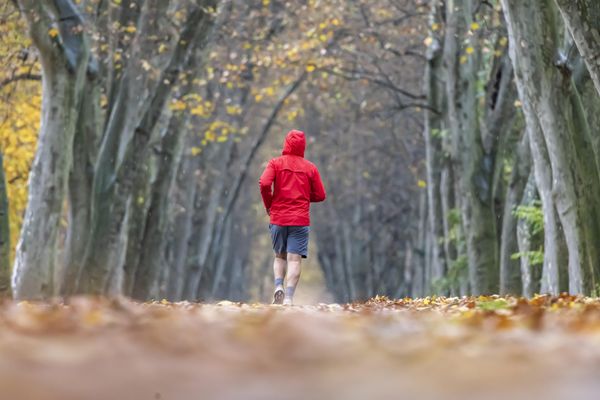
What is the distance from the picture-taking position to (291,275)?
13.4 meters

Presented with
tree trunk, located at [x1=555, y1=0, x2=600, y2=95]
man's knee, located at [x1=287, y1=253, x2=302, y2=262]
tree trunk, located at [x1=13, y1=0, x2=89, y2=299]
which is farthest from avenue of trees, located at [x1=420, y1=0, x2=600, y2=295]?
tree trunk, located at [x1=13, y1=0, x2=89, y2=299]

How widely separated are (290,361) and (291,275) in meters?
9.59

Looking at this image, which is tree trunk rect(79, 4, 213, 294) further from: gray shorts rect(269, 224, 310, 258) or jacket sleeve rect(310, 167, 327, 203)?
jacket sleeve rect(310, 167, 327, 203)

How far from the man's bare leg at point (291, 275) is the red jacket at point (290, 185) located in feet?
1.25

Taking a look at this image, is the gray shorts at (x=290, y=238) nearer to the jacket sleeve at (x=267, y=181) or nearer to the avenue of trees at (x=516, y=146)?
the jacket sleeve at (x=267, y=181)

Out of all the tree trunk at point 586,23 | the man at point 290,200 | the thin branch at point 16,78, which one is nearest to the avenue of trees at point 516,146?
the tree trunk at point 586,23

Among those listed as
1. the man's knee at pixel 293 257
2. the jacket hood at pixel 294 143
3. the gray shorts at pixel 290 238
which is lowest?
the man's knee at pixel 293 257

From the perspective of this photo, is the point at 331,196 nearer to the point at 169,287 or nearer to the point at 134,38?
the point at 169,287

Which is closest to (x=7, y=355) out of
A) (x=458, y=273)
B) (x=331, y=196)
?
(x=458, y=273)

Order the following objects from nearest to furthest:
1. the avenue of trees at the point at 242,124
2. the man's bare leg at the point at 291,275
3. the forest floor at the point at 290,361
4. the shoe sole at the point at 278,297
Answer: the forest floor at the point at 290,361
the shoe sole at the point at 278,297
the man's bare leg at the point at 291,275
the avenue of trees at the point at 242,124

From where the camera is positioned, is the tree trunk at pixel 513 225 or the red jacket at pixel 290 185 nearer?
the red jacket at pixel 290 185

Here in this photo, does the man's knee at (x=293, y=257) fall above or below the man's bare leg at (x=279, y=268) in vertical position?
above

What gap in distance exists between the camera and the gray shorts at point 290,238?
13.5 metres

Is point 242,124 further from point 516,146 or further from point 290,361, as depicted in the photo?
point 290,361
